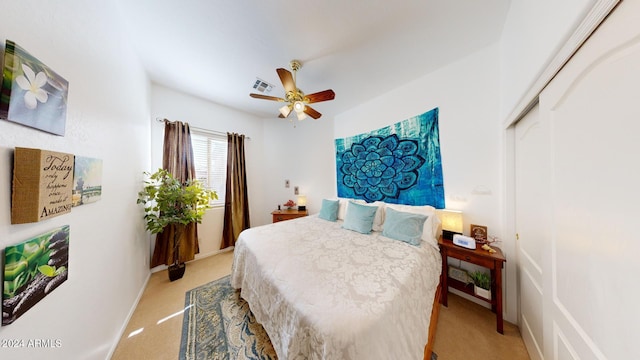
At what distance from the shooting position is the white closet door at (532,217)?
1.11 m

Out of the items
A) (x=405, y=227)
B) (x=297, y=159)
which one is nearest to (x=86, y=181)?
(x=405, y=227)

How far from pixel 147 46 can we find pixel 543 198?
3.77 m

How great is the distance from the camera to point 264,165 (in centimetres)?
382

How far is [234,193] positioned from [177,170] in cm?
94

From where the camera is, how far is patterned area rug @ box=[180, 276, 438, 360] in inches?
52.8

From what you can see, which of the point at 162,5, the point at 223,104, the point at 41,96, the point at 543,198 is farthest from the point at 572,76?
the point at 223,104

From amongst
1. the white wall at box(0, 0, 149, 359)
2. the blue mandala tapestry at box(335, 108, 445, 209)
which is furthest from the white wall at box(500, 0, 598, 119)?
the white wall at box(0, 0, 149, 359)

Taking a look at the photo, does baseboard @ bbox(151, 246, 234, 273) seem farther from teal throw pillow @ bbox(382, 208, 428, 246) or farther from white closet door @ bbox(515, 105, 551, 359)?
white closet door @ bbox(515, 105, 551, 359)

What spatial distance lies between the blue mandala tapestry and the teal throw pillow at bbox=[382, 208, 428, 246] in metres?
0.48

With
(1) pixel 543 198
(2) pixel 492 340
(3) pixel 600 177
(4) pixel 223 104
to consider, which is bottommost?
(2) pixel 492 340

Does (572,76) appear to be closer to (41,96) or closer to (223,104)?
(41,96)

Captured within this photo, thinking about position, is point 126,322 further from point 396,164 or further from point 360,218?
point 396,164

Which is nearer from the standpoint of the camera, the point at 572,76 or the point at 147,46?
the point at 572,76

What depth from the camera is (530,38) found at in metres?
1.10
